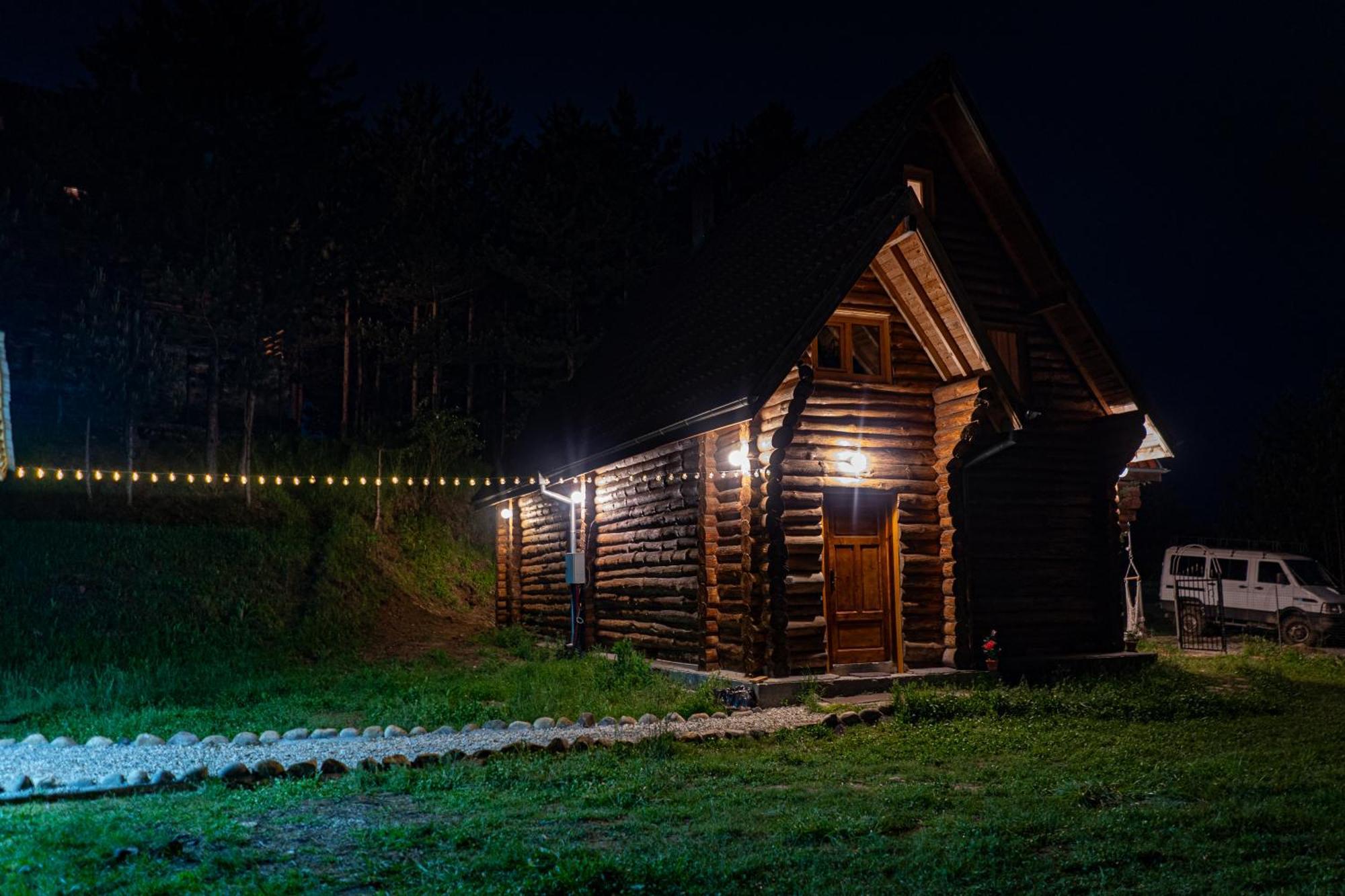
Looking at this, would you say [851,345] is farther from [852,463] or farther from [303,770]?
[303,770]

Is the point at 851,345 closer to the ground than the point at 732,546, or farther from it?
farther from it

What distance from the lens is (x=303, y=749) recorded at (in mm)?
8680

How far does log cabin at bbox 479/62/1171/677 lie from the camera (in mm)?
12414

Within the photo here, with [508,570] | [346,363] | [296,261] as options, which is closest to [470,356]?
[346,363]

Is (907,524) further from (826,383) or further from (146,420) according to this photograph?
(146,420)

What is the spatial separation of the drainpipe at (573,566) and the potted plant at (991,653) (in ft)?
20.7

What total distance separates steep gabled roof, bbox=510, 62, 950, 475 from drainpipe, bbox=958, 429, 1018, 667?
334 centimetres

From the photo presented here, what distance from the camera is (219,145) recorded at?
84.7 ft

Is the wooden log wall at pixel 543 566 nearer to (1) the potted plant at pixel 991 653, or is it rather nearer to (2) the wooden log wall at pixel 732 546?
(2) the wooden log wall at pixel 732 546

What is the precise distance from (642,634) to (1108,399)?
8.28 meters

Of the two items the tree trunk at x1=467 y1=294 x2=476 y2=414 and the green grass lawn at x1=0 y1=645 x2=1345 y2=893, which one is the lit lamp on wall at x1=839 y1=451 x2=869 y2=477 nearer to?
the green grass lawn at x1=0 y1=645 x2=1345 y2=893

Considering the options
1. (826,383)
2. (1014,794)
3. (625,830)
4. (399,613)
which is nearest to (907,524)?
(826,383)

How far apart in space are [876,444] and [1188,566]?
13.2 metres

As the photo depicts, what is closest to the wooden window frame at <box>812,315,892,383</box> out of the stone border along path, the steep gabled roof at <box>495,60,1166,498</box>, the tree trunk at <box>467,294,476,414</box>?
the steep gabled roof at <box>495,60,1166,498</box>
